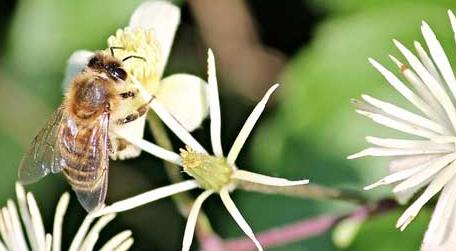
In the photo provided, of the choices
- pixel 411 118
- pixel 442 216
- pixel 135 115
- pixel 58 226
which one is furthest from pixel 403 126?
pixel 58 226

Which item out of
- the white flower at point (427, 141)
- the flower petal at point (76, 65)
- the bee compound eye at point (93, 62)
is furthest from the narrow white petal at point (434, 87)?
the flower petal at point (76, 65)

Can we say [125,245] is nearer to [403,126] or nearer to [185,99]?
[185,99]

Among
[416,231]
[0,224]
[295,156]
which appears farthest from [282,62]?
[0,224]

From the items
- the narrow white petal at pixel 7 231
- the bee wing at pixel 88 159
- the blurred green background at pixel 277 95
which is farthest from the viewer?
the blurred green background at pixel 277 95

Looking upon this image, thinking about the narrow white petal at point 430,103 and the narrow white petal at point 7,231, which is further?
the narrow white petal at point 7,231

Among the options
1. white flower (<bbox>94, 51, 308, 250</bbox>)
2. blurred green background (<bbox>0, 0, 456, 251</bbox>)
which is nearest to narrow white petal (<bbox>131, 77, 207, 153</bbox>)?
white flower (<bbox>94, 51, 308, 250</bbox>)

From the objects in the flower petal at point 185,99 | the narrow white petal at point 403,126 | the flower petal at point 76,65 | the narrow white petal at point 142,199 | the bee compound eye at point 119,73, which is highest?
the bee compound eye at point 119,73

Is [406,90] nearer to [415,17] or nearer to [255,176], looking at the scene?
[255,176]

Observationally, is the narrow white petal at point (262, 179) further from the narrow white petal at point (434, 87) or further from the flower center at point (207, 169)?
the narrow white petal at point (434, 87)
